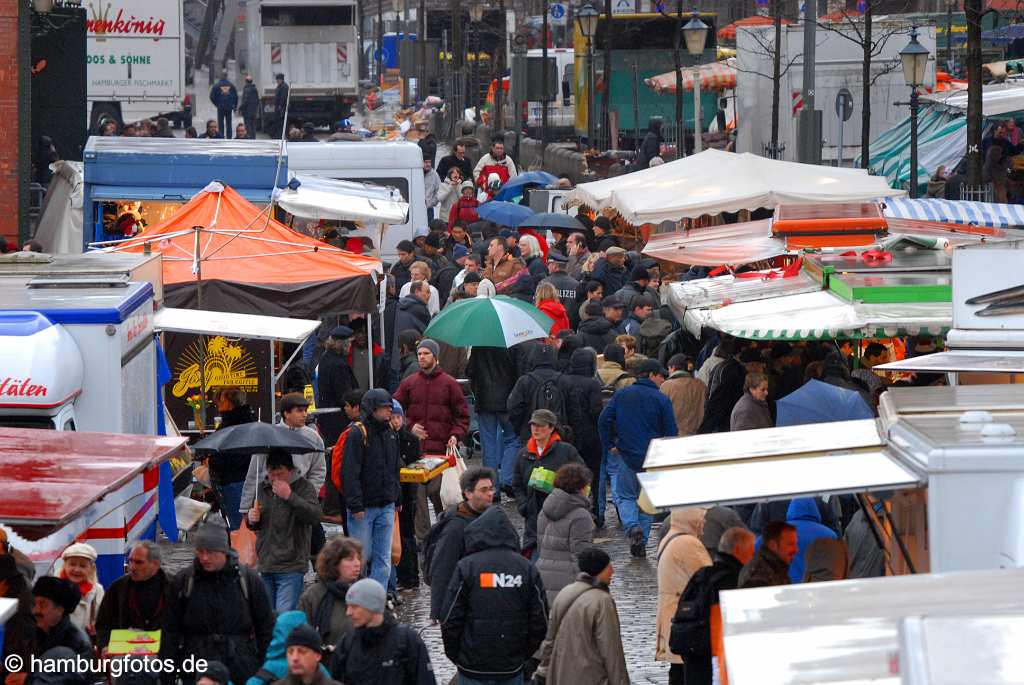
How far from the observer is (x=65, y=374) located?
34.9ft

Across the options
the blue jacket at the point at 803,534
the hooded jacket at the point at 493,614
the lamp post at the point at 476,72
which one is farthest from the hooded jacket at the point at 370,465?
the lamp post at the point at 476,72

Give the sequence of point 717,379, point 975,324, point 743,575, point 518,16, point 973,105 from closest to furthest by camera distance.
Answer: point 743,575 → point 975,324 → point 717,379 → point 973,105 → point 518,16

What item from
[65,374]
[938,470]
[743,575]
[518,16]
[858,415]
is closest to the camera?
[938,470]

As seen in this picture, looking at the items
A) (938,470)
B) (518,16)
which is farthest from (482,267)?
(518,16)

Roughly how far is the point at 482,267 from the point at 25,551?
13.4m

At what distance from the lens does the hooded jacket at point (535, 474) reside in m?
12.5

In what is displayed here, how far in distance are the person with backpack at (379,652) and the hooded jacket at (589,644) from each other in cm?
91

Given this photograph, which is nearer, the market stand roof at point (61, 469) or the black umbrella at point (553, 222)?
the market stand roof at point (61, 469)

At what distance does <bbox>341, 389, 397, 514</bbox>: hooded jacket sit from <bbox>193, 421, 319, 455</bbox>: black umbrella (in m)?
0.36

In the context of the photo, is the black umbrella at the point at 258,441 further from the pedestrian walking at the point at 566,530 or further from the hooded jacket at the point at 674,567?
the hooded jacket at the point at 674,567

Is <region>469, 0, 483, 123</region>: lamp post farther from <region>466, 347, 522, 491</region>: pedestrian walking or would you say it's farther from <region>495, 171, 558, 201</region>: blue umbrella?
<region>466, 347, 522, 491</region>: pedestrian walking

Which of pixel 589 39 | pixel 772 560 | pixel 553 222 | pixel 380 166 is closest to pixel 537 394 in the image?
pixel 772 560

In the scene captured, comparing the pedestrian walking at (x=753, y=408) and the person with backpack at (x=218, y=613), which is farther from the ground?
the pedestrian walking at (x=753, y=408)

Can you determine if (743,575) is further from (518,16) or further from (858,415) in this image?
(518,16)
